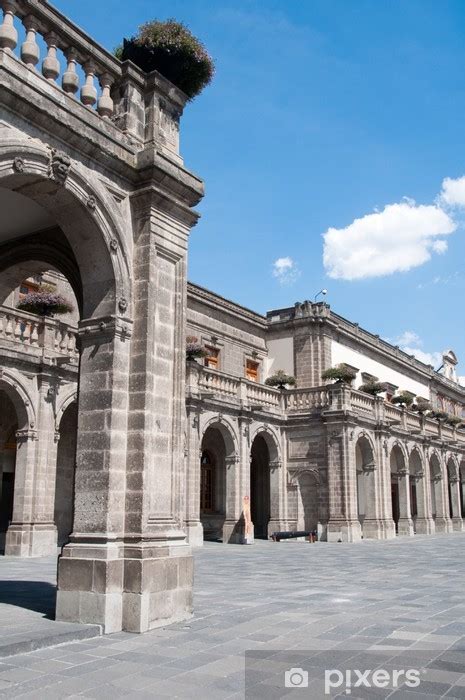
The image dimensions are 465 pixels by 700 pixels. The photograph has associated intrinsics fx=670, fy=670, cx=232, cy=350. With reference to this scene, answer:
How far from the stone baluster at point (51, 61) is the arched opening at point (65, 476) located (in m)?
12.7

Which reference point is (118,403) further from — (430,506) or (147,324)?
(430,506)

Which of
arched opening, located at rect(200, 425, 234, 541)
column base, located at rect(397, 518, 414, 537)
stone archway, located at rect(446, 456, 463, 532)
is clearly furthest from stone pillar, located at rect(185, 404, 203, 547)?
stone archway, located at rect(446, 456, 463, 532)

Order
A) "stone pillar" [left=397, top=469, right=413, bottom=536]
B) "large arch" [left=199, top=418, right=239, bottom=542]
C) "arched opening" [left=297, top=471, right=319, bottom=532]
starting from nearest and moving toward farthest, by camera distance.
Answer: "large arch" [left=199, top=418, right=239, bottom=542] < "arched opening" [left=297, top=471, right=319, bottom=532] < "stone pillar" [left=397, top=469, right=413, bottom=536]

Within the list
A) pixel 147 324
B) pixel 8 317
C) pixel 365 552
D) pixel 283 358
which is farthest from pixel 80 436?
pixel 283 358

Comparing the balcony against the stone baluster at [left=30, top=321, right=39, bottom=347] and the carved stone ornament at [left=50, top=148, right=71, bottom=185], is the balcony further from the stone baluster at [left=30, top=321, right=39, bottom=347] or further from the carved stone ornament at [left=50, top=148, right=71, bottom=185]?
the carved stone ornament at [left=50, top=148, right=71, bottom=185]

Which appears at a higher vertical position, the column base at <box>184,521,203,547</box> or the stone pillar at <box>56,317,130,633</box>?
the stone pillar at <box>56,317,130,633</box>

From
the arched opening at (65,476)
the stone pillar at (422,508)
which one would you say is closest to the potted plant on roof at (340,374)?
the stone pillar at (422,508)

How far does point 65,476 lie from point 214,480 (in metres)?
7.07

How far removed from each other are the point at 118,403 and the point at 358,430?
1920 cm

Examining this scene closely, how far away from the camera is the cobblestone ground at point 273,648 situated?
16.1ft

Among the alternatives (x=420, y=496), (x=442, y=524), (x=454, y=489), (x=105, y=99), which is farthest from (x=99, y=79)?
(x=454, y=489)

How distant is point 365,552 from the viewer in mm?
18578

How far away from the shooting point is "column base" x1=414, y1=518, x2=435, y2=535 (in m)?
31.3

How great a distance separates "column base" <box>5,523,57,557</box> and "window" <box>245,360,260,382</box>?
1400 centimetres
